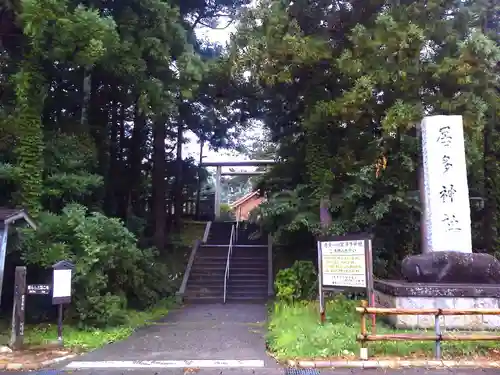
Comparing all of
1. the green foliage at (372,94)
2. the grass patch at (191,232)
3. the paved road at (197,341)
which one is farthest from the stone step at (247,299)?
the grass patch at (191,232)

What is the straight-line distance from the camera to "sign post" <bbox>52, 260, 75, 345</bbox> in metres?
8.90

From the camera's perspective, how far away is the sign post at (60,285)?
8.90m

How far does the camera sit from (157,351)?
8531 mm

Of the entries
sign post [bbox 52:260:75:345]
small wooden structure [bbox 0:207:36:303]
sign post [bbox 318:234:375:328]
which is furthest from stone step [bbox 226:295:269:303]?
small wooden structure [bbox 0:207:36:303]

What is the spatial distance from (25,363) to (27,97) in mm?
6400

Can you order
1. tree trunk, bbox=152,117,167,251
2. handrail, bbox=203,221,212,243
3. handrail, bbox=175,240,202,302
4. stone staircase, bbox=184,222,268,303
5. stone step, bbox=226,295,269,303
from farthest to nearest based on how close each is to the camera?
handrail, bbox=203,221,212,243, tree trunk, bbox=152,117,167,251, stone staircase, bbox=184,222,268,303, handrail, bbox=175,240,202,302, stone step, bbox=226,295,269,303

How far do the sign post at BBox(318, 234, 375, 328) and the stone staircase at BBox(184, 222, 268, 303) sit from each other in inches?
257

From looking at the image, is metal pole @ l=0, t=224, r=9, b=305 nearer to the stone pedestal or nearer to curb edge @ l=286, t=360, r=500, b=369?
curb edge @ l=286, t=360, r=500, b=369

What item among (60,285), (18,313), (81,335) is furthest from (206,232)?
(18,313)

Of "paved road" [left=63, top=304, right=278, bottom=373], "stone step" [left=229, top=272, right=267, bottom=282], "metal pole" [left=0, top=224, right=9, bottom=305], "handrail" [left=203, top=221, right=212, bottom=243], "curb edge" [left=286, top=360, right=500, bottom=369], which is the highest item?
"handrail" [left=203, top=221, right=212, bottom=243]

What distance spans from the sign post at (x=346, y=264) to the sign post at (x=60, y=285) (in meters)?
4.80

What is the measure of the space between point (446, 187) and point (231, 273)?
9.24m

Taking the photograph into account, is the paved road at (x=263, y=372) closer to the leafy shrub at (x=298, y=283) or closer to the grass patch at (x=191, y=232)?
the leafy shrub at (x=298, y=283)

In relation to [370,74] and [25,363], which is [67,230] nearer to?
[25,363]
